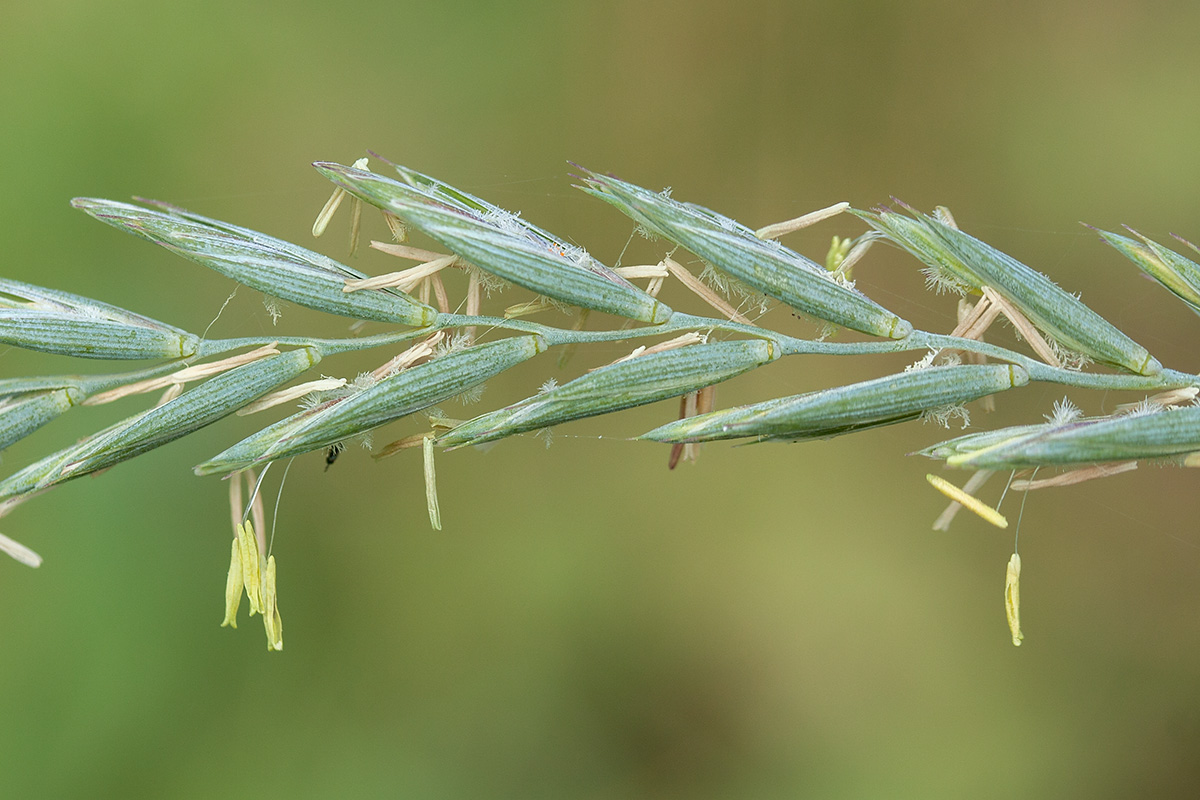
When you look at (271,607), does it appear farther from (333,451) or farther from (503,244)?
(503,244)

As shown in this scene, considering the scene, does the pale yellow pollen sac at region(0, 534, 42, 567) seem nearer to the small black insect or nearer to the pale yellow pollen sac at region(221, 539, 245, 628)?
the pale yellow pollen sac at region(221, 539, 245, 628)

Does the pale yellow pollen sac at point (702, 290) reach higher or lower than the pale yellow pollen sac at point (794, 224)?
lower

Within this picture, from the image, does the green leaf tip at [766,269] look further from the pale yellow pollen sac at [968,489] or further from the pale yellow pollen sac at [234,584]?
the pale yellow pollen sac at [234,584]

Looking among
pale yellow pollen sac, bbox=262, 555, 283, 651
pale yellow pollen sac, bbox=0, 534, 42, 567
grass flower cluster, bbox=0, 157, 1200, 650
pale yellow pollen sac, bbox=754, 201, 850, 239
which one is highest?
pale yellow pollen sac, bbox=754, 201, 850, 239

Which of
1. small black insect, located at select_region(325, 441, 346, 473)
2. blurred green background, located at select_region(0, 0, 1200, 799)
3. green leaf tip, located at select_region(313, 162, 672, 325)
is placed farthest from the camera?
blurred green background, located at select_region(0, 0, 1200, 799)

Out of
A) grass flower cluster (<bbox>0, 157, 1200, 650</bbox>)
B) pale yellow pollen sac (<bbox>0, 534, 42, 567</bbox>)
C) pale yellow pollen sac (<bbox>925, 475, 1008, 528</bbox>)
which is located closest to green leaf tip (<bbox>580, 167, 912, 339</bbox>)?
grass flower cluster (<bbox>0, 157, 1200, 650</bbox>)

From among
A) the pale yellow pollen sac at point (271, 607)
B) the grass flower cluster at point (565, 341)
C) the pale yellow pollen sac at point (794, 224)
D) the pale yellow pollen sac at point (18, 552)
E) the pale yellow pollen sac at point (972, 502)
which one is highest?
the pale yellow pollen sac at point (794, 224)

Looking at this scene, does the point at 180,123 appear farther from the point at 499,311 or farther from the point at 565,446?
the point at 565,446

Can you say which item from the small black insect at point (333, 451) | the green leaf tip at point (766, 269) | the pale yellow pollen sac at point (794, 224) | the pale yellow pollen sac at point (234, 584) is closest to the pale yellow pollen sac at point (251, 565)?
the pale yellow pollen sac at point (234, 584)

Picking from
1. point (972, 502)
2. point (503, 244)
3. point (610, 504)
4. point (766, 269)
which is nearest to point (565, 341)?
point (503, 244)
